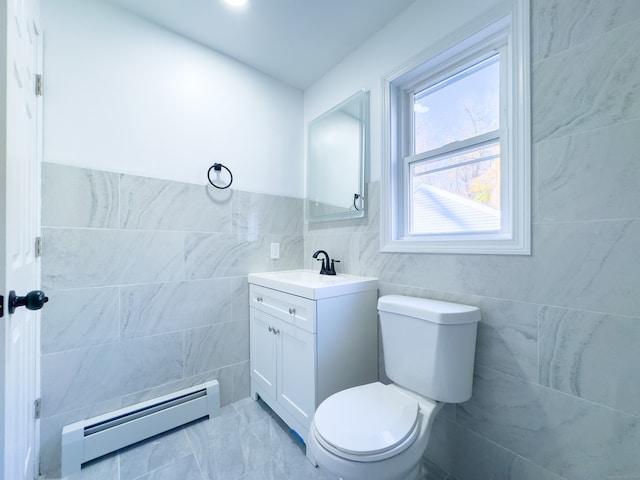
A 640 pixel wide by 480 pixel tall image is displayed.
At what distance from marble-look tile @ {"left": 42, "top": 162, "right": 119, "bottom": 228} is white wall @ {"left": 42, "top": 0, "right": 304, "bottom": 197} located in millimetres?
57

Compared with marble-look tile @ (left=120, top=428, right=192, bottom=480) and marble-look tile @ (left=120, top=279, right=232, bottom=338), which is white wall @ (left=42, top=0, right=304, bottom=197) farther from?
marble-look tile @ (left=120, top=428, right=192, bottom=480)

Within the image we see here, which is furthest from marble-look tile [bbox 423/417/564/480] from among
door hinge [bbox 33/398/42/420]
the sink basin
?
door hinge [bbox 33/398/42/420]

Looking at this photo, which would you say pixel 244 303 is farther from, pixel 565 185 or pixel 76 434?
pixel 565 185

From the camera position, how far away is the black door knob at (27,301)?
0.68 metres

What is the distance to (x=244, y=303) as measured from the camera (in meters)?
1.90

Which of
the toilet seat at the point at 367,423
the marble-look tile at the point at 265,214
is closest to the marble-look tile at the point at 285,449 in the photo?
the toilet seat at the point at 367,423

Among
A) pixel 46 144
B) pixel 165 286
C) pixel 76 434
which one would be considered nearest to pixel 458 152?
pixel 165 286

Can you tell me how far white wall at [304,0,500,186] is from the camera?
1.30 m

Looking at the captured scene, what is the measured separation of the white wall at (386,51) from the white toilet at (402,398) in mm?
925

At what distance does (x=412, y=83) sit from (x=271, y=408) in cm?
223

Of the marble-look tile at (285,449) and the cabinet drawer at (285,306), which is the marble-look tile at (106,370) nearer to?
the cabinet drawer at (285,306)

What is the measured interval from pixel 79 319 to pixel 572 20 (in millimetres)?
2509

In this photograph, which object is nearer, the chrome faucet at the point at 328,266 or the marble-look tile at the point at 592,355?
the marble-look tile at the point at 592,355

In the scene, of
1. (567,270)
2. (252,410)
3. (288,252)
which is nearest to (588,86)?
(567,270)
